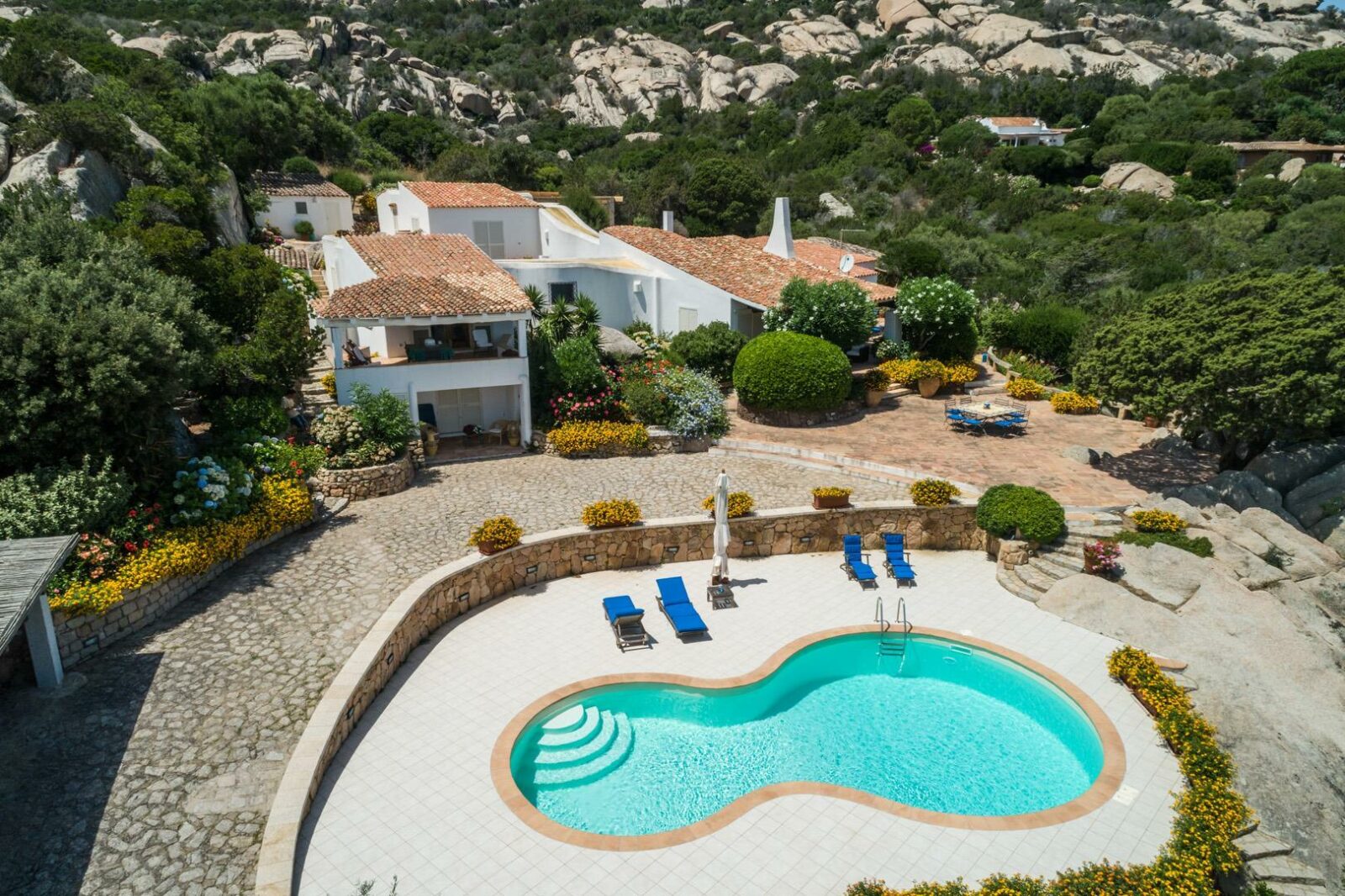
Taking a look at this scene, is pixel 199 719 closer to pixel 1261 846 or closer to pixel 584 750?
pixel 584 750

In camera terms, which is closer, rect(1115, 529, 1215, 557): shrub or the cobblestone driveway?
the cobblestone driveway

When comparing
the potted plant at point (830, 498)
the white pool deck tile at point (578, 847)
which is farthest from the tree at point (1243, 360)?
the potted plant at point (830, 498)

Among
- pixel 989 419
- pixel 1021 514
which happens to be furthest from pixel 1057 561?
pixel 989 419

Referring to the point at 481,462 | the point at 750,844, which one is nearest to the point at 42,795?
the point at 750,844

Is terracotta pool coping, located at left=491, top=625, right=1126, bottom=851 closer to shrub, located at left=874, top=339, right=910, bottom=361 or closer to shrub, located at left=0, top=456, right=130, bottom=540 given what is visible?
shrub, located at left=0, top=456, right=130, bottom=540

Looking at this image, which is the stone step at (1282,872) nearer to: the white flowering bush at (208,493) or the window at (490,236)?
the white flowering bush at (208,493)

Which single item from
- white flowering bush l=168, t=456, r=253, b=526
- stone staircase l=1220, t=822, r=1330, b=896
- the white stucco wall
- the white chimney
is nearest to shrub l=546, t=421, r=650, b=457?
white flowering bush l=168, t=456, r=253, b=526
